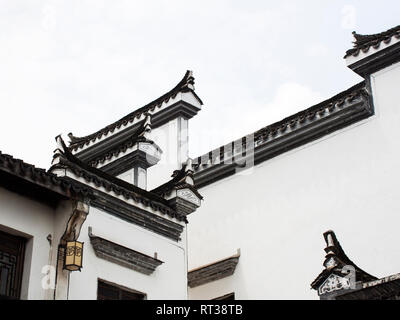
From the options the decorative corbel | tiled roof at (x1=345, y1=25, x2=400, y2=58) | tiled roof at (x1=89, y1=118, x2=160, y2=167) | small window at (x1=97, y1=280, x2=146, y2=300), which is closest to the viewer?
the decorative corbel

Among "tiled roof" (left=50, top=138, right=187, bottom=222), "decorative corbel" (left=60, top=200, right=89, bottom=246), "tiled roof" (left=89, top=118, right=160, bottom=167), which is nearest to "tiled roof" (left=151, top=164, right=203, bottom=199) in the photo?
"tiled roof" (left=50, top=138, right=187, bottom=222)

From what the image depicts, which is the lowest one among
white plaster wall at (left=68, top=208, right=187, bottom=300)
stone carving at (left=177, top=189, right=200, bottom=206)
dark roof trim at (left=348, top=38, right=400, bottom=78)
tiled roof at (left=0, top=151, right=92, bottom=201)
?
white plaster wall at (left=68, top=208, right=187, bottom=300)

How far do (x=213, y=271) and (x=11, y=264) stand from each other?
25.4 ft

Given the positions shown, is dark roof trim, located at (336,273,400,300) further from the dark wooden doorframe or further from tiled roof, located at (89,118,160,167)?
tiled roof, located at (89,118,160,167)

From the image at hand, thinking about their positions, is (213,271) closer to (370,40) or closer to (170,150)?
(170,150)

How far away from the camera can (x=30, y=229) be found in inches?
597

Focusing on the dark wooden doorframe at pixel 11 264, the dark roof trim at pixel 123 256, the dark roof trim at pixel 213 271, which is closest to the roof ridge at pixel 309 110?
the dark roof trim at pixel 213 271

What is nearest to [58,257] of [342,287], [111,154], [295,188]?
[342,287]

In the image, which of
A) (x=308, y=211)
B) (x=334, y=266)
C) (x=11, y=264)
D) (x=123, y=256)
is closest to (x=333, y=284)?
(x=334, y=266)

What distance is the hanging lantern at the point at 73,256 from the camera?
14.9 metres

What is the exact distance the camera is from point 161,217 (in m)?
17.8

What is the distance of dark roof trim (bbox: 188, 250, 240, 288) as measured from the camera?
70.7 feet

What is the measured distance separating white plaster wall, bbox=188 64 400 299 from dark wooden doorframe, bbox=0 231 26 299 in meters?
7.27
